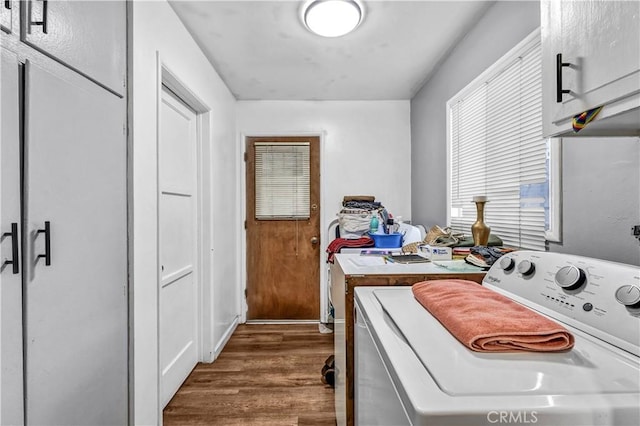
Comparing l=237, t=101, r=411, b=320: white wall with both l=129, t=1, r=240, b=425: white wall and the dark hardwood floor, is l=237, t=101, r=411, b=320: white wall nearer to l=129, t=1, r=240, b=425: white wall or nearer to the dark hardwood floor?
the dark hardwood floor

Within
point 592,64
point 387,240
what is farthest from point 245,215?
point 592,64

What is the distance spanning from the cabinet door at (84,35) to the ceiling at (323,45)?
668mm

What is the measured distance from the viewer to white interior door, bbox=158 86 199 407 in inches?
84.2

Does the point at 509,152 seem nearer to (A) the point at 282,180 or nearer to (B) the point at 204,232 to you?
(B) the point at 204,232

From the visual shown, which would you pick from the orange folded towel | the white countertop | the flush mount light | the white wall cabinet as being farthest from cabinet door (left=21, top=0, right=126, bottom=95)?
the orange folded towel

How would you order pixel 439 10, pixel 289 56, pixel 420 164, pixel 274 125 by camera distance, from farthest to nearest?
1. pixel 274 125
2. pixel 420 164
3. pixel 289 56
4. pixel 439 10

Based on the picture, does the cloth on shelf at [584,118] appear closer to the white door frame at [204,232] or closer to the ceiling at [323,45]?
the ceiling at [323,45]

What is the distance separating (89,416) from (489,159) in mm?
2395

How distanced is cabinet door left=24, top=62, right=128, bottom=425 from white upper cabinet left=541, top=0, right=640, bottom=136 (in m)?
1.52

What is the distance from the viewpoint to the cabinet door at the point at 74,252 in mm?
1023

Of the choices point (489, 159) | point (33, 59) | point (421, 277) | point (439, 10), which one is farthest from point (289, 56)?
point (421, 277)

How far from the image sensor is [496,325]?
72 cm

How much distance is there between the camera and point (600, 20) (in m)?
0.76

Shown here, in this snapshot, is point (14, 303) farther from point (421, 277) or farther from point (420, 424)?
point (421, 277)
